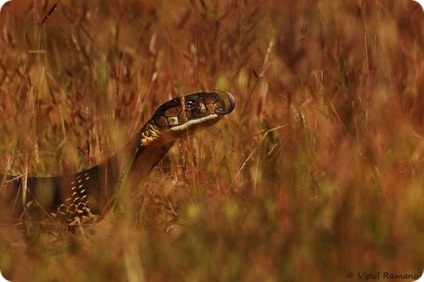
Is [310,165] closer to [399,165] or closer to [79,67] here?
[399,165]

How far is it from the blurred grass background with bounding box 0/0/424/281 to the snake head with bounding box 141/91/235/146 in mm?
26

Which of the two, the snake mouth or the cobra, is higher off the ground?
the snake mouth

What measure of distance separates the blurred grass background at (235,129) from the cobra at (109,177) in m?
0.03

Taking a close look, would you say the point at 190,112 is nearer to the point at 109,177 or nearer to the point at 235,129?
the point at 235,129

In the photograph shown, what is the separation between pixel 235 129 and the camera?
9.71ft

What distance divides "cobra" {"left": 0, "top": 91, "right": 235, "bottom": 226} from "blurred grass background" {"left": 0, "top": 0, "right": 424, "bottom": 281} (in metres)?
0.03

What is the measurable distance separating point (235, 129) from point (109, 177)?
0.38 meters

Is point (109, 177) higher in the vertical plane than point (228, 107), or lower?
lower

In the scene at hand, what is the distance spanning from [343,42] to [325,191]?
0.44 m

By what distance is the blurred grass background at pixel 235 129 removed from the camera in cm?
289

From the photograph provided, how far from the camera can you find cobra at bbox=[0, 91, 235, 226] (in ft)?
9.77

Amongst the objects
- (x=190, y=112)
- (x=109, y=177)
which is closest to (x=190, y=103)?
(x=190, y=112)

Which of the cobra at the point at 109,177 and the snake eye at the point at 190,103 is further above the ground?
the snake eye at the point at 190,103

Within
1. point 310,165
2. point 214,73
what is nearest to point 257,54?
point 214,73
